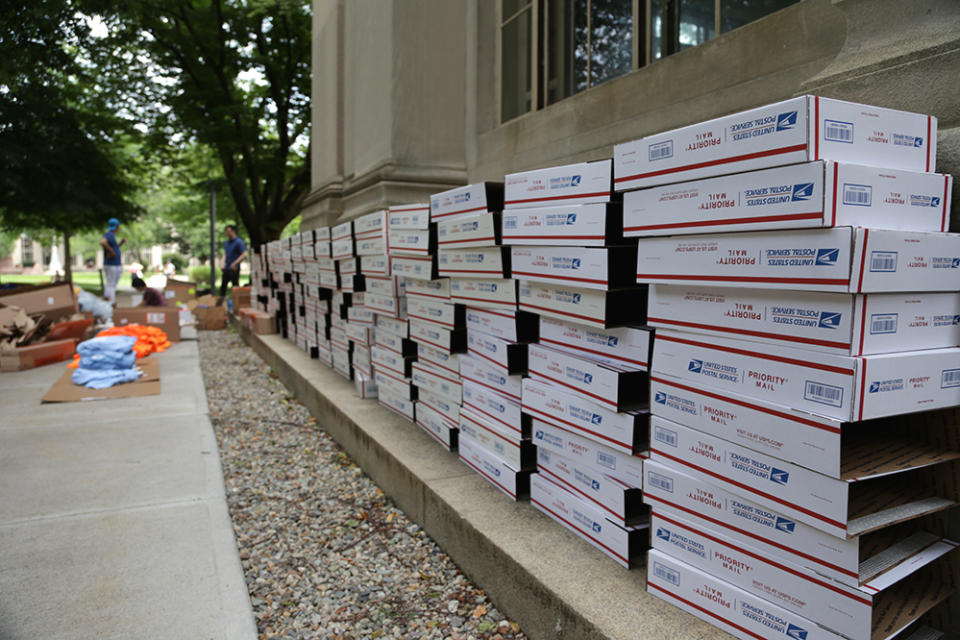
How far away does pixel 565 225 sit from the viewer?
2814mm

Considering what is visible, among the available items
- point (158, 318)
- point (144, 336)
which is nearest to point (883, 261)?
point (144, 336)

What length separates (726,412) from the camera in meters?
2.06

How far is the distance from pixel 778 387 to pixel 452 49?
6.68 m

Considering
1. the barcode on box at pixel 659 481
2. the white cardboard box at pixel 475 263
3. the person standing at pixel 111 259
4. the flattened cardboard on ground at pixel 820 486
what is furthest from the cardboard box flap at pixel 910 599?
the person standing at pixel 111 259

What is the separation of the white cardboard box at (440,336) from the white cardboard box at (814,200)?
1.90 meters

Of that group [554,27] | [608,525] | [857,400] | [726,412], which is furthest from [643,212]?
[554,27]

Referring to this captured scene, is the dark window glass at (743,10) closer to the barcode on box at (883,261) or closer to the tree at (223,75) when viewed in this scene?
the barcode on box at (883,261)

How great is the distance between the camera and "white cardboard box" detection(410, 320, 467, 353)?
3898 millimetres

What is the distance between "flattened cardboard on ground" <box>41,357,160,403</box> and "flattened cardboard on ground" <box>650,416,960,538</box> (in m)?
6.50

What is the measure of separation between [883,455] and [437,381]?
268 centimetres

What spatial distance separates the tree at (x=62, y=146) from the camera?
1540cm

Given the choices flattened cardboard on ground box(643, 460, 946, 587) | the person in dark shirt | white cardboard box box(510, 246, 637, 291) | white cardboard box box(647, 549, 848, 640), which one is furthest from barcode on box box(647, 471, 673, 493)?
the person in dark shirt

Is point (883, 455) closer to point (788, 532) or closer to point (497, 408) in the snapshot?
point (788, 532)

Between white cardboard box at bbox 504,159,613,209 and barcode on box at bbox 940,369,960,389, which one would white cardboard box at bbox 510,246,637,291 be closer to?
white cardboard box at bbox 504,159,613,209
